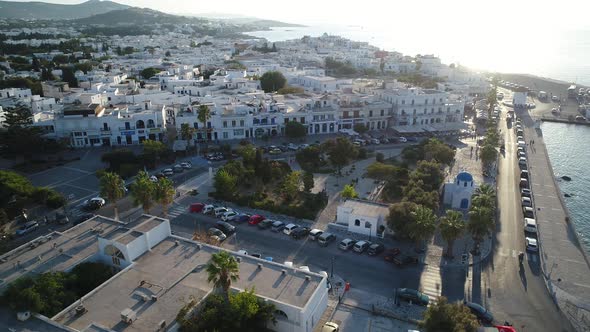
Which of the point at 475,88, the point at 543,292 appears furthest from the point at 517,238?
the point at 475,88

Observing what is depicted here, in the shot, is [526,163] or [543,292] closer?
[543,292]

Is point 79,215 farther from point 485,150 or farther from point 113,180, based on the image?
point 485,150

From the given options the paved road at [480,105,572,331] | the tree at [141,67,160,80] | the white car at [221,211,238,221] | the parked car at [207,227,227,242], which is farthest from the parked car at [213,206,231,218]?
the tree at [141,67,160,80]

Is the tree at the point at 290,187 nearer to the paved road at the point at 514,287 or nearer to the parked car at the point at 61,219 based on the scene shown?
the paved road at the point at 514,287

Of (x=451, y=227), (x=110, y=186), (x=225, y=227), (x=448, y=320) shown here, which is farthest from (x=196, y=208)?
(x=448, y=320)

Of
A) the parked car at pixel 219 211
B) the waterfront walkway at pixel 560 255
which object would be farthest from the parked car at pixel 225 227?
the waterfront walkway at pixel 560 255

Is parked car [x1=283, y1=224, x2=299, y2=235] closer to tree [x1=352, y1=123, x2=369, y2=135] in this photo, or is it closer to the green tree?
the green tree

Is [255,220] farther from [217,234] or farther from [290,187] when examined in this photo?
[290,187]
